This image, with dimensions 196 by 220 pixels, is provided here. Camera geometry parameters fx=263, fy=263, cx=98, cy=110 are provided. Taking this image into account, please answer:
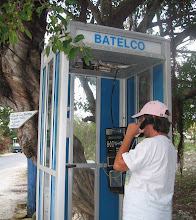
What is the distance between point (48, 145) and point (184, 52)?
494 centimetres

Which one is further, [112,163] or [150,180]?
[112,163]

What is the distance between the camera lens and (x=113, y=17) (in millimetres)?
→ 5602

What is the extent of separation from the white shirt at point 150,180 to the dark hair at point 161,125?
12cm

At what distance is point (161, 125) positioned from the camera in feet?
6.40

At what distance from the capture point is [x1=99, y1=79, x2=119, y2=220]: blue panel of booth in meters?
3.73

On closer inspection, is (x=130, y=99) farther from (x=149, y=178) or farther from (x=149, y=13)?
(x=149, y=13)

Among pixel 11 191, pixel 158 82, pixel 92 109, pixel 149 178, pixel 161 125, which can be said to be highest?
pixel 158 82

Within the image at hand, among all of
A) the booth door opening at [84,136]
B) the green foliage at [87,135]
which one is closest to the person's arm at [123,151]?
the booth door opening at [84,136]

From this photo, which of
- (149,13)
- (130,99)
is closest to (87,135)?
(130,99)

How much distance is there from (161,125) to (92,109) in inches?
77.2

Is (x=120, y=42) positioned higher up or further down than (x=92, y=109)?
higher up

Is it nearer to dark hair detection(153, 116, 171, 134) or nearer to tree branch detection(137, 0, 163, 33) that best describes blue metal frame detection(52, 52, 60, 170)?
dark hair detection(153, 116, 171, 134)

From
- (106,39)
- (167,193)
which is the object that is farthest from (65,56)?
(167,193)

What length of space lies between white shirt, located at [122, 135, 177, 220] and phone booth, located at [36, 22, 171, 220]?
841 millimetres
